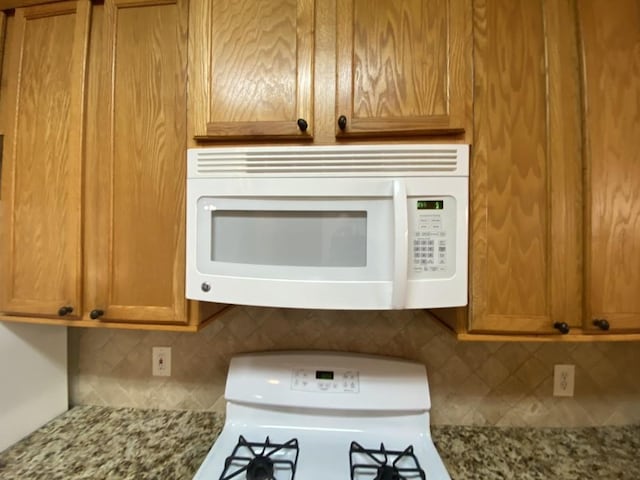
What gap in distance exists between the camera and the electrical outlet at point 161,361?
116cm

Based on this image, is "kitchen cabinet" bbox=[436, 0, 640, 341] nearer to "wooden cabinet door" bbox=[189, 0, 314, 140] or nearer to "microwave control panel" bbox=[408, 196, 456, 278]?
"microwave control panel" bbox=[408, 196, 456, 278]

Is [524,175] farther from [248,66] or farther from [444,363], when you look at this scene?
[248,66]

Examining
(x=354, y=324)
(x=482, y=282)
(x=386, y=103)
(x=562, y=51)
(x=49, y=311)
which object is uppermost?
(x=562, y=51)

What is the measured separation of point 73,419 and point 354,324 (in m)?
1.20

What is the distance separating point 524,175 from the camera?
0.78m

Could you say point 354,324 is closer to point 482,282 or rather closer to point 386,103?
point 482,282

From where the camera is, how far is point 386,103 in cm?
78

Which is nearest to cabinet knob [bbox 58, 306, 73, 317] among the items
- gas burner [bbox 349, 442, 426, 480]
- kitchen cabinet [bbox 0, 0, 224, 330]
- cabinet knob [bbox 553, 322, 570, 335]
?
kitchen cabinet [bbox 0, 0, 224, 330]

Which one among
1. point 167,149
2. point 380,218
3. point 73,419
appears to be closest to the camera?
point 380,218

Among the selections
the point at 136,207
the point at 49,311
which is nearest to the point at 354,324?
the point at 136,207

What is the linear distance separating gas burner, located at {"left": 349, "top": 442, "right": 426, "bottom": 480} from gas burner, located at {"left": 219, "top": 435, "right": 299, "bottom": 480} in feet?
0.62

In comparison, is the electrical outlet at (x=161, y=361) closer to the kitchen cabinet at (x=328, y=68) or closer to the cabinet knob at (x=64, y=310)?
the cabinet knob at (x=64, y=310)

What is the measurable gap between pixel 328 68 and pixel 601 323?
1.07 metres

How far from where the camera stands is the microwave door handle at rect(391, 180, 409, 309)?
67 cm
